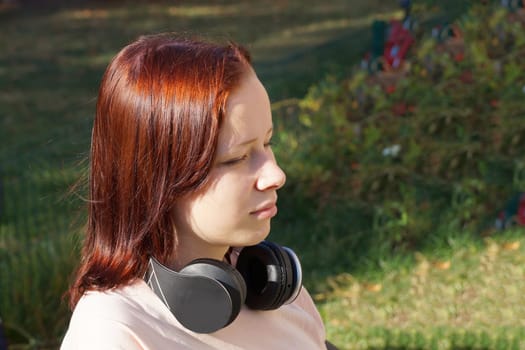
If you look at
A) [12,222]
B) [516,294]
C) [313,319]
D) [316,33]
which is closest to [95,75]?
[316,33]

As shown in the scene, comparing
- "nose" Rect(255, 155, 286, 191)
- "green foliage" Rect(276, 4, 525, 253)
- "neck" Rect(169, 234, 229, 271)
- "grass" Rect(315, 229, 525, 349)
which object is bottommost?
"grass" Rect(315, 229, 525, 349)

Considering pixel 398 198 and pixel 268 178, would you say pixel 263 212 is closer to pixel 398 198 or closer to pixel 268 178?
pixel 268 178

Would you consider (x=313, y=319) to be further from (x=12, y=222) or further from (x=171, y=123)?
(x=12, y=222)

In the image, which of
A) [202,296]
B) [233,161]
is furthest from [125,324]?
[233,161]

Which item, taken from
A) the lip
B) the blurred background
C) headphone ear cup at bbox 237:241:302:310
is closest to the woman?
the lip

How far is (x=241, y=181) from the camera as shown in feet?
6.46

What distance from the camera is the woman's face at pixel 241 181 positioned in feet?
6.40

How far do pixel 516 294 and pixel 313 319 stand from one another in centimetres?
240

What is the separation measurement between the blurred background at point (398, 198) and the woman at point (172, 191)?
5.95 feet

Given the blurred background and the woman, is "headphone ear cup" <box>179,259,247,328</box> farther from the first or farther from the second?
the blurred background

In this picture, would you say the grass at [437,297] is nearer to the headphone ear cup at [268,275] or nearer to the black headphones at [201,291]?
the headphone ear cup at [268,275]

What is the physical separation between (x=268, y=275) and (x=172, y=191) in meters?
0.37

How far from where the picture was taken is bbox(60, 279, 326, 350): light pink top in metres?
1.92

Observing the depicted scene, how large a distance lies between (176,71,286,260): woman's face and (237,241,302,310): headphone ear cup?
0.63 ft
